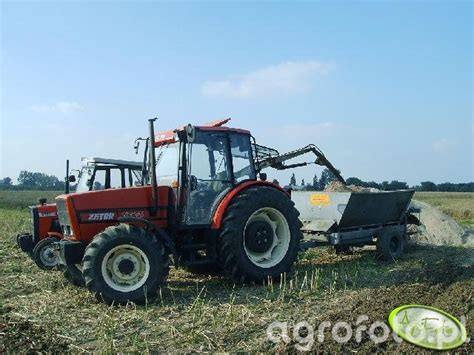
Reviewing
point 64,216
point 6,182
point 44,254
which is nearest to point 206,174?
point 64,216

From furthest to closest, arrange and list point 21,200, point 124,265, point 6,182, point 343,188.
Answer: point 6,182 → point 21,200 → point 343,188 → point 124,265

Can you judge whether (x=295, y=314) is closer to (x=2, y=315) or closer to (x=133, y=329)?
(x=133, y=329)

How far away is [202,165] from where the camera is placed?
750cm

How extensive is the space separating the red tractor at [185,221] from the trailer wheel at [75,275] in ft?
1.09

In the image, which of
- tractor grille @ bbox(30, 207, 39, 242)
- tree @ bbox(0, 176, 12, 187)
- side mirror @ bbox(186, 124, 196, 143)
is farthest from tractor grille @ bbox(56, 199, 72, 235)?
tree @ bbox(0, 176, 12, 187)

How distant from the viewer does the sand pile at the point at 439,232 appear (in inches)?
515

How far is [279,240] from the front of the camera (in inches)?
315

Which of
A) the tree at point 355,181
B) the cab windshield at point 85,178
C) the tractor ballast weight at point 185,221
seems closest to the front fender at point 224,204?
the tractor ballast weight at point 185,221

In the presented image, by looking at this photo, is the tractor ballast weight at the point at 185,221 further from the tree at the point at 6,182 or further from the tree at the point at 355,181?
the tree at the point at 6,182

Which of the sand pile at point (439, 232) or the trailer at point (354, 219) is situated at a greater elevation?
the trailer at point (354, 219)

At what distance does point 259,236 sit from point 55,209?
16.0 ft

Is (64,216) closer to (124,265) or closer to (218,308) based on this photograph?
(124,265)

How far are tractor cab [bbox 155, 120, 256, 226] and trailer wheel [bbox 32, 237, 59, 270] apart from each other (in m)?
3.22

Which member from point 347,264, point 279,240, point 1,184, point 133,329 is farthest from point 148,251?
point 1,184
